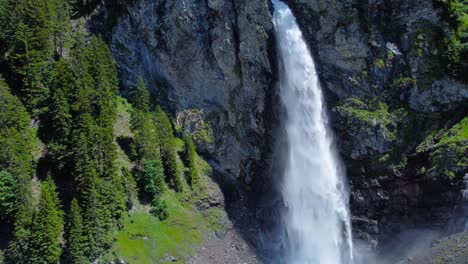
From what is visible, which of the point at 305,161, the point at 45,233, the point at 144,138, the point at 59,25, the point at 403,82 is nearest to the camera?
the point at 45,233

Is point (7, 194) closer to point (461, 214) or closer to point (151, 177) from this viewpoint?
point (151, 177)

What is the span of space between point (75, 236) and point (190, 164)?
19.7m

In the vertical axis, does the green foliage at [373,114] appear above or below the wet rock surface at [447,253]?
above

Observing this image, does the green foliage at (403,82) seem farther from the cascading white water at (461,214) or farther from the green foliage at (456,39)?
the cascading white water at (461,214)

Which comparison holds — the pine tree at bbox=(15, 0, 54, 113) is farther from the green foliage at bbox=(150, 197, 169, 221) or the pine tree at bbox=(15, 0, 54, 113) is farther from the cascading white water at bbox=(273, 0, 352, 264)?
the cascading white water at bbox=(273, 0, 352, 264)

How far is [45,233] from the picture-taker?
48.3 meters

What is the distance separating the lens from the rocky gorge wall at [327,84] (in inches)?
2571

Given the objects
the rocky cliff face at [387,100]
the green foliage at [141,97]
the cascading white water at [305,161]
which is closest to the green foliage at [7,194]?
the green foliage at [141,97]

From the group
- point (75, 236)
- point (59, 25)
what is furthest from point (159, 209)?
point (59, 25)

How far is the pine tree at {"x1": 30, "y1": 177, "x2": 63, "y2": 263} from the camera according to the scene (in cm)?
4828

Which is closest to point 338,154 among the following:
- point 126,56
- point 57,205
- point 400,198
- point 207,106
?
point 400,198

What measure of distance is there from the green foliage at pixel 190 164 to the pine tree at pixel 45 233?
2014cm

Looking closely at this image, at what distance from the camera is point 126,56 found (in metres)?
70.5

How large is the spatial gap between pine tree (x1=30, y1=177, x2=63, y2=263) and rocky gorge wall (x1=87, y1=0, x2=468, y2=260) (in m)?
24.1
